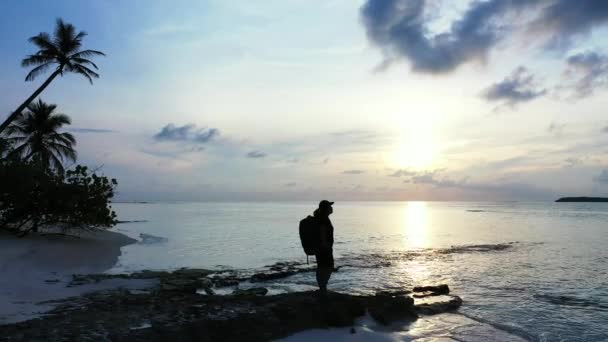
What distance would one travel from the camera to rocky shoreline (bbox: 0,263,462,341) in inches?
332

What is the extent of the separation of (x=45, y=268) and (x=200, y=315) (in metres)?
12.3

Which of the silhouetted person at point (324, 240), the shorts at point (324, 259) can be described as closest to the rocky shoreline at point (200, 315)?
the silhouetted person at point (324, 240)

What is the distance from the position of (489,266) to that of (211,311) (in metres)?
18.2

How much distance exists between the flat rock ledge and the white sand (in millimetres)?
889

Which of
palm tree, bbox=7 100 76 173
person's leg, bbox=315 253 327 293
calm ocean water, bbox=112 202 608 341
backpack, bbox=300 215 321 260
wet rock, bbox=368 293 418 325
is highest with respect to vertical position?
palm tree, bbox=7 100 76 173

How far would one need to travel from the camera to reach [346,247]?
34406 mm

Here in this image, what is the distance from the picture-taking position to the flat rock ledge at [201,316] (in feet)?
27.6

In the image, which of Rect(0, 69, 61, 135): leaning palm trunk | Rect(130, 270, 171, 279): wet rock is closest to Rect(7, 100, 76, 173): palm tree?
Rect(0, 69, 61, 135): leaning palm trunk

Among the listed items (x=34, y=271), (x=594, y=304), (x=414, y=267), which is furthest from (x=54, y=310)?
(x=414, y=267)

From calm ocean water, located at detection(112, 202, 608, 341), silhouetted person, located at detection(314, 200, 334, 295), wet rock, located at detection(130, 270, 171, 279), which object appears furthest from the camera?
wet rock, located at detection(130, 270, 171, 279)

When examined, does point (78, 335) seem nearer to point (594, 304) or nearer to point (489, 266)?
point (594, 304)

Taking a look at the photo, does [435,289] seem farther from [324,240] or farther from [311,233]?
[311,233]

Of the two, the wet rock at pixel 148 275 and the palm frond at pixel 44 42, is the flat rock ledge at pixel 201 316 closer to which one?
the wet rock at pixel 148 275

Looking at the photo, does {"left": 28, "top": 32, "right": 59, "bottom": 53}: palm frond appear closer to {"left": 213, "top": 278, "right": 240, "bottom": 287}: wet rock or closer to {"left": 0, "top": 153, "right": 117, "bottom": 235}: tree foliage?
{"left": 0, "top": 153, "right": 117, "bottom": 235}: tree foliage
